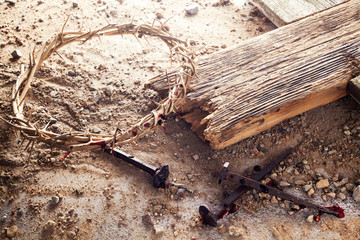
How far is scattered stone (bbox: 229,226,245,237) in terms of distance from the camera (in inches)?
95.3

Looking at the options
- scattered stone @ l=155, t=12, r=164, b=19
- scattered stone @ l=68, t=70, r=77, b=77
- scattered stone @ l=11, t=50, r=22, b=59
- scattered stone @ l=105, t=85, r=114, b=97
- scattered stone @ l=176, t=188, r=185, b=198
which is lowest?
scattered stone @ l=176, t=188, r=185, b=198

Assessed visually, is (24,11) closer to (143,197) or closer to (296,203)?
(143,197)

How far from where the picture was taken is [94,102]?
3102 millimetres

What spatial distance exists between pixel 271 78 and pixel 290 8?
1.59 metres

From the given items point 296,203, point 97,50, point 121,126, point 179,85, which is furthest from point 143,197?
point 97,50

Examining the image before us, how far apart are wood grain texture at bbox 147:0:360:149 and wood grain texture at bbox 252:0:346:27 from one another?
62 centimetres

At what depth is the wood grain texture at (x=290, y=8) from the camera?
3682 millimetres

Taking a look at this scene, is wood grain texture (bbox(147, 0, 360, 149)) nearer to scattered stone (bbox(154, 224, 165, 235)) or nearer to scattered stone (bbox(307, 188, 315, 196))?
scattered stone (bbox(307, 188, 315, 196))

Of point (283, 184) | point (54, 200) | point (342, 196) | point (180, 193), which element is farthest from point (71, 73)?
point (342, 196)

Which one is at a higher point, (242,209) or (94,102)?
(94,102)

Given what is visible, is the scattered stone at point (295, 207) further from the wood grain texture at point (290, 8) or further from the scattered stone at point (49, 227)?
the wood grain texture at point (290, 8)

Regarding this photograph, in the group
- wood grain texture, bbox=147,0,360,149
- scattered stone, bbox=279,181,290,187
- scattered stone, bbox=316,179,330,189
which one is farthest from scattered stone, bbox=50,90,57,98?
scattered stone, bbox=316,179,330,189

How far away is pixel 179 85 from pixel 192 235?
1212 millimetres

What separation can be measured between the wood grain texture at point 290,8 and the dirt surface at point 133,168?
1.29m
